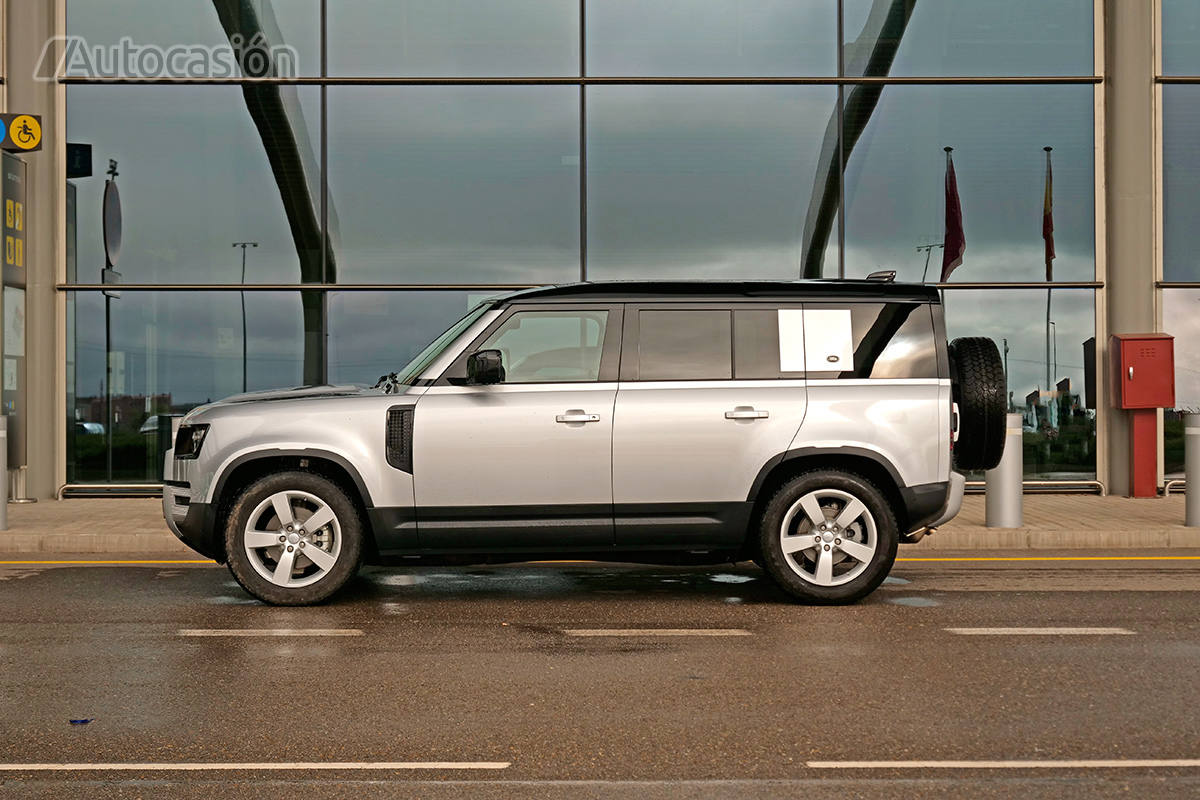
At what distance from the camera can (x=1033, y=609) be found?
7.95 meters

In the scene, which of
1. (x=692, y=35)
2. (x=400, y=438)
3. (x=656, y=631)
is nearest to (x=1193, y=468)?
(x=656, y=631)

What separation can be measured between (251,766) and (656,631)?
10.1 feet

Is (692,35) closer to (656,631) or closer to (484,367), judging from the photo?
(484,367)

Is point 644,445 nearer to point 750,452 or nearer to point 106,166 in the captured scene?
point 750,452

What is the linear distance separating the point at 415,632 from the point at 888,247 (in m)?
10.5

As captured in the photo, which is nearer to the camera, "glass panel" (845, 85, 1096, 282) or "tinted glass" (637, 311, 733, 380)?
"tinted glass" (637, 311, 733, 380)

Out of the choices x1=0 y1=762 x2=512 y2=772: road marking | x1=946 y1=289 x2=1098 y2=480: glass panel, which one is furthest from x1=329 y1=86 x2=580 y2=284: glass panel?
x1=0 y1=762 x2=512 y2=772: road marking

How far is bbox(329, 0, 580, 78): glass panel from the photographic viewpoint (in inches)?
641

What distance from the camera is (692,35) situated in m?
16.4

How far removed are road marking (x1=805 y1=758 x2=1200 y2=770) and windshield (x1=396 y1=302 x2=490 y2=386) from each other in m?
4.24

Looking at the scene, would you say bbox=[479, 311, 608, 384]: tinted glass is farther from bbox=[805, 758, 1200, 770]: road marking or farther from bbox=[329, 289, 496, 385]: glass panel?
bbox=[329, 289, 496, 385]: glass panel

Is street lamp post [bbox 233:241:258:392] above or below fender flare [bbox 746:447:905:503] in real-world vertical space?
above

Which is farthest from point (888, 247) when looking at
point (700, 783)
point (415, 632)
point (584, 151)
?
point (700, 783)

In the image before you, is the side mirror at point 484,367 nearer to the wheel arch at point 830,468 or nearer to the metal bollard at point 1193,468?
the wheel arch at point 830,468
